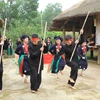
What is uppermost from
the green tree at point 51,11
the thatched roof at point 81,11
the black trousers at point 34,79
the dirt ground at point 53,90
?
the green tree at point 51,11

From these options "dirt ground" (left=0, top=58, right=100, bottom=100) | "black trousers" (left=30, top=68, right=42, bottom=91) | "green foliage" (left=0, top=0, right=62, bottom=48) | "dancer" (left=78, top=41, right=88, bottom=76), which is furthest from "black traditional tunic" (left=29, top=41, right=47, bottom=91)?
"green foliage" (left=0, top=0, right=62, bottom=48)

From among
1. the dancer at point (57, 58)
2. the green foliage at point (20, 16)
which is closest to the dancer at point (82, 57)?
the dancer at point (57, 58)

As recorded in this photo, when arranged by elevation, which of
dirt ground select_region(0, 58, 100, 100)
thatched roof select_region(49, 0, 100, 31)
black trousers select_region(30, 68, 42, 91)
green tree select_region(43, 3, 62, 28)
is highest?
green tree select_region(43, 3, 62, 28)

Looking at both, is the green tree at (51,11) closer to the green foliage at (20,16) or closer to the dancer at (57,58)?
the green foliage at (20,16)

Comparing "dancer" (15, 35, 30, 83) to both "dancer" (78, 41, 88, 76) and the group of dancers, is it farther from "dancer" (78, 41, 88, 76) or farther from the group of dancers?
"dancer" (78, 41, 88, 76)

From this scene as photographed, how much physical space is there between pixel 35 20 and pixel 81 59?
2573 centimetres

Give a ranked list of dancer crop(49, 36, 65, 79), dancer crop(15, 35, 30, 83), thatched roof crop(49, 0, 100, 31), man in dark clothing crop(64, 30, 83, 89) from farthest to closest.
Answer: thatched roof crop(49, 0, 100, 31) < dancer crop(49, 36, 65, 79) < dancer crop(15, 35, 30, 83) < man in dark clothing crop(64, 30, 83, 89)

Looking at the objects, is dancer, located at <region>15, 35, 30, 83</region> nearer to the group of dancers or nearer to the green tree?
the group of dancers

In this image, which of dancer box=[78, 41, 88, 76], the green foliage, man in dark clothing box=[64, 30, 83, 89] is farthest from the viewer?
the green foliage

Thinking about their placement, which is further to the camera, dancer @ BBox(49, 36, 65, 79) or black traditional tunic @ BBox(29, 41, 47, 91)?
dancer @ BBox(49, 36, 65, 79)

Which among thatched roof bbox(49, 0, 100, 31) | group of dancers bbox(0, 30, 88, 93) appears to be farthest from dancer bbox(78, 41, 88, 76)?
thatched roof bbox(49, 0, 100, 31)

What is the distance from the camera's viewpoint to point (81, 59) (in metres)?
8.77

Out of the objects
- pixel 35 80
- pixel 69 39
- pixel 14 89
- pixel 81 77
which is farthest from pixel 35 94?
pixel 81 77

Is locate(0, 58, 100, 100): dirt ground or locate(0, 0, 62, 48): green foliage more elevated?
locate(0, 0, 62, 48): green foliage
